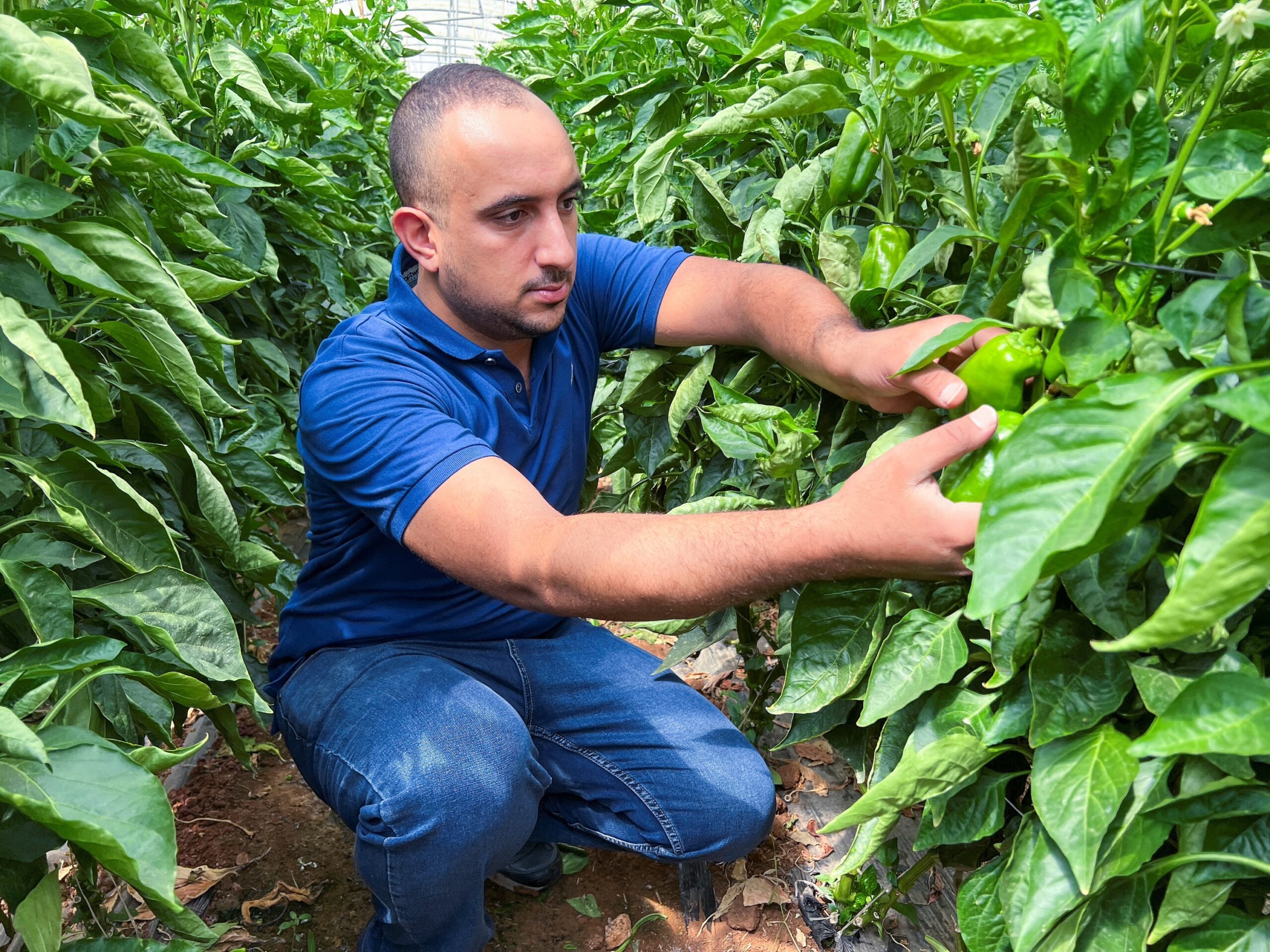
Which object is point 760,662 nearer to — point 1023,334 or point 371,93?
point 1023,334

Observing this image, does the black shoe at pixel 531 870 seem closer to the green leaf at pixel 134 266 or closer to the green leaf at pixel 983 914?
the green leaf at pixel 983 914

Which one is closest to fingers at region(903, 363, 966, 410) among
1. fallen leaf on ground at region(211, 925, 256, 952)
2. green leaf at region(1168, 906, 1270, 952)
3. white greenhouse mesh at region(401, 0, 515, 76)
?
green leaf at region(1168, 906, 1270, 952)

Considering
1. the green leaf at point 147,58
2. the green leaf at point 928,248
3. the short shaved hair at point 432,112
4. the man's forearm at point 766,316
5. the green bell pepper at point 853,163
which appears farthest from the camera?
the short shaved hair at point 432,112

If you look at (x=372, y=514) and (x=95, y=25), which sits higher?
(x=95, y=25)

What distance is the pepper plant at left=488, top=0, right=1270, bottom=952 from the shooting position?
0.82 m

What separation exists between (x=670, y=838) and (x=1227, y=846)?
1084mm

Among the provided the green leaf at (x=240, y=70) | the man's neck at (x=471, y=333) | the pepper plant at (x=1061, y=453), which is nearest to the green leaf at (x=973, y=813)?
the pepper plant at (x=1061, y=453)

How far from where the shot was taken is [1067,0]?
94 centimetres

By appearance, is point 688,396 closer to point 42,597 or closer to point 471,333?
point 471,333

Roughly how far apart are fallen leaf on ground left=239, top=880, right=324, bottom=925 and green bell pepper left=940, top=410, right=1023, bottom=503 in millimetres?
1578

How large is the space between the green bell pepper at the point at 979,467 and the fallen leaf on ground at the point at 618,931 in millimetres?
1276

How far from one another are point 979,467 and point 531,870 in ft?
4.58

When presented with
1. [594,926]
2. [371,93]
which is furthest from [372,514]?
[371,93]

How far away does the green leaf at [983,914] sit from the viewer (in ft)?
3.91
